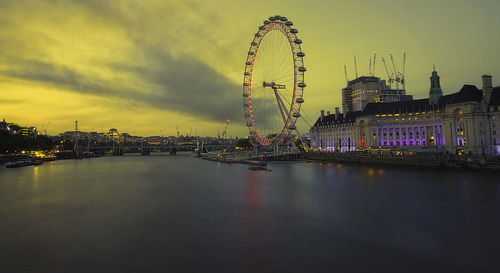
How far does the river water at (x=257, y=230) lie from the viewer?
38.0 ft

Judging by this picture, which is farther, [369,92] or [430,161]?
[369,92]

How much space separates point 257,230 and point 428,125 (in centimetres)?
6862

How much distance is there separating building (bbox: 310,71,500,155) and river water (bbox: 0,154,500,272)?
28522mm

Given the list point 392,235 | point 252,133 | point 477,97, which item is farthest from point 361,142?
point 392,235

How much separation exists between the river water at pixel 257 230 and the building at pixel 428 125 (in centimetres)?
2852

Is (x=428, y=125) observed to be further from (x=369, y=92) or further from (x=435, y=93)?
(x=369, y=92)

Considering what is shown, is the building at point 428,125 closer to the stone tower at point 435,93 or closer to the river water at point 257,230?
the stone tower at point 435,93

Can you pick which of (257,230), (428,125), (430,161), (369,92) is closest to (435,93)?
(428,125)

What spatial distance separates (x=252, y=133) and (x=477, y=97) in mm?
40920

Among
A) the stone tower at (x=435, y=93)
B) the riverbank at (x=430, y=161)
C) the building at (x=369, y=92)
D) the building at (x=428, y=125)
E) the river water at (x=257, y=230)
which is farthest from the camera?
the building at (x=369, y=92)

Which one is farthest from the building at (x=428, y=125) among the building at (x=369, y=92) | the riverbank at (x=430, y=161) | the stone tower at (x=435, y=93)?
the building at (x=369, y=92)

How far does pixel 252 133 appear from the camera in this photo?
2265 inches

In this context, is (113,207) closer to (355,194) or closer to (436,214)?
(355,194)

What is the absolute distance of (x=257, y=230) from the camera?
15.9 metres
